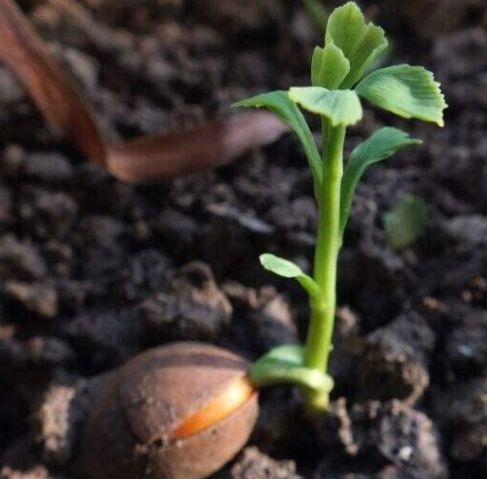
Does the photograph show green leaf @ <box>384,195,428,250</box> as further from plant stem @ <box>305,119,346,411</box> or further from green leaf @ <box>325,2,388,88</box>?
green leaf @ <box>325,2,388,88</box>

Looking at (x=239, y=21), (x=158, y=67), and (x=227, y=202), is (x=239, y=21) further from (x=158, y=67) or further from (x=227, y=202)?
(x=227, y=202)

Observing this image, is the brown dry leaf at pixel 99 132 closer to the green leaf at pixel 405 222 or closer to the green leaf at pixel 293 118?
the green leaf at pixel 405 222

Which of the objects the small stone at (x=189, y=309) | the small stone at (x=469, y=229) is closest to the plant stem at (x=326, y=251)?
A: the small stone at (x=189, y=309)

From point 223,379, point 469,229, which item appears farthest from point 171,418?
point 469,229

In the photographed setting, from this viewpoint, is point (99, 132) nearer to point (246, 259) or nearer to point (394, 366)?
point (246, 259)

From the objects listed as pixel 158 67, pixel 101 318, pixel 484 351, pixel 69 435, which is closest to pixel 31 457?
pixel 69 435

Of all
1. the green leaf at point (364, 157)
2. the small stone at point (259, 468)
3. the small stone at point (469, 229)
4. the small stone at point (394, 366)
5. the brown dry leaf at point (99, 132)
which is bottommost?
the small stone at point (259, 468)

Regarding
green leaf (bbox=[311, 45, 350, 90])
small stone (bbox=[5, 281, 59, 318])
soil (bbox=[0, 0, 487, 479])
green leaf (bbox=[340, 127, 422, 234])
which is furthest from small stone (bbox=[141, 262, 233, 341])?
green leaf (bbox=[311, 45, 350, 90])
